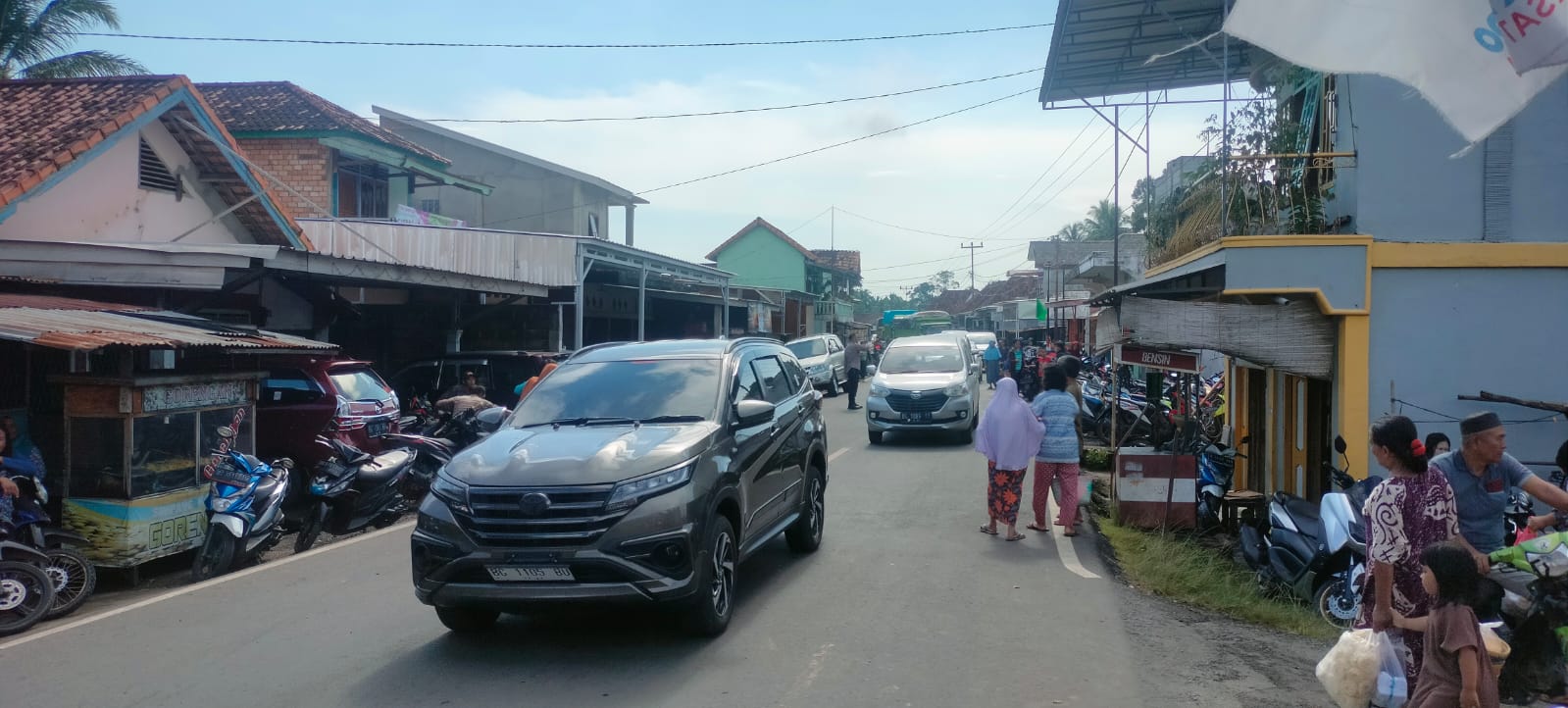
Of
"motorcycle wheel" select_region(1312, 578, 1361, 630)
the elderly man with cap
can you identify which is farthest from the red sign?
the elderly man with cap

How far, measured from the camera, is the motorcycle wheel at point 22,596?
280 inches

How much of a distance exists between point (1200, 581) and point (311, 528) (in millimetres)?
8069

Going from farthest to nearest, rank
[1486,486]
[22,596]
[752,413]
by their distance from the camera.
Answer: [22,596], [752,413], [1486,486]

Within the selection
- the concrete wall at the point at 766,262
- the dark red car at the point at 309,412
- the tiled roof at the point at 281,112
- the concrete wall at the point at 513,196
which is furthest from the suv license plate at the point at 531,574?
the concrete wall at the point at 766,262

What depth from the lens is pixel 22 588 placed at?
7246mm

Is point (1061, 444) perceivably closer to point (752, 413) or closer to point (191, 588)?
point (752, 413)

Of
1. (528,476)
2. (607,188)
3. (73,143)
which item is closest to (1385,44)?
(528,476)

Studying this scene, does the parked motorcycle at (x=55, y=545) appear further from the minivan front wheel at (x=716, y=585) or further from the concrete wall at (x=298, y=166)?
the concrete wall at (x=298, y=166)

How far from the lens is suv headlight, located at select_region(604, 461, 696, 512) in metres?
6.01

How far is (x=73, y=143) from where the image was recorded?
42.3 feet

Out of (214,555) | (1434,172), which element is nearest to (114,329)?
(214,555)

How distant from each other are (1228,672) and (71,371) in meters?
8.95

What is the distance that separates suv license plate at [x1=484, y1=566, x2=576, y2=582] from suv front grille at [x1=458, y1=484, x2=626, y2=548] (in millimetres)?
125

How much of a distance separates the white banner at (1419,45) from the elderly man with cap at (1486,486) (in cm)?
190
